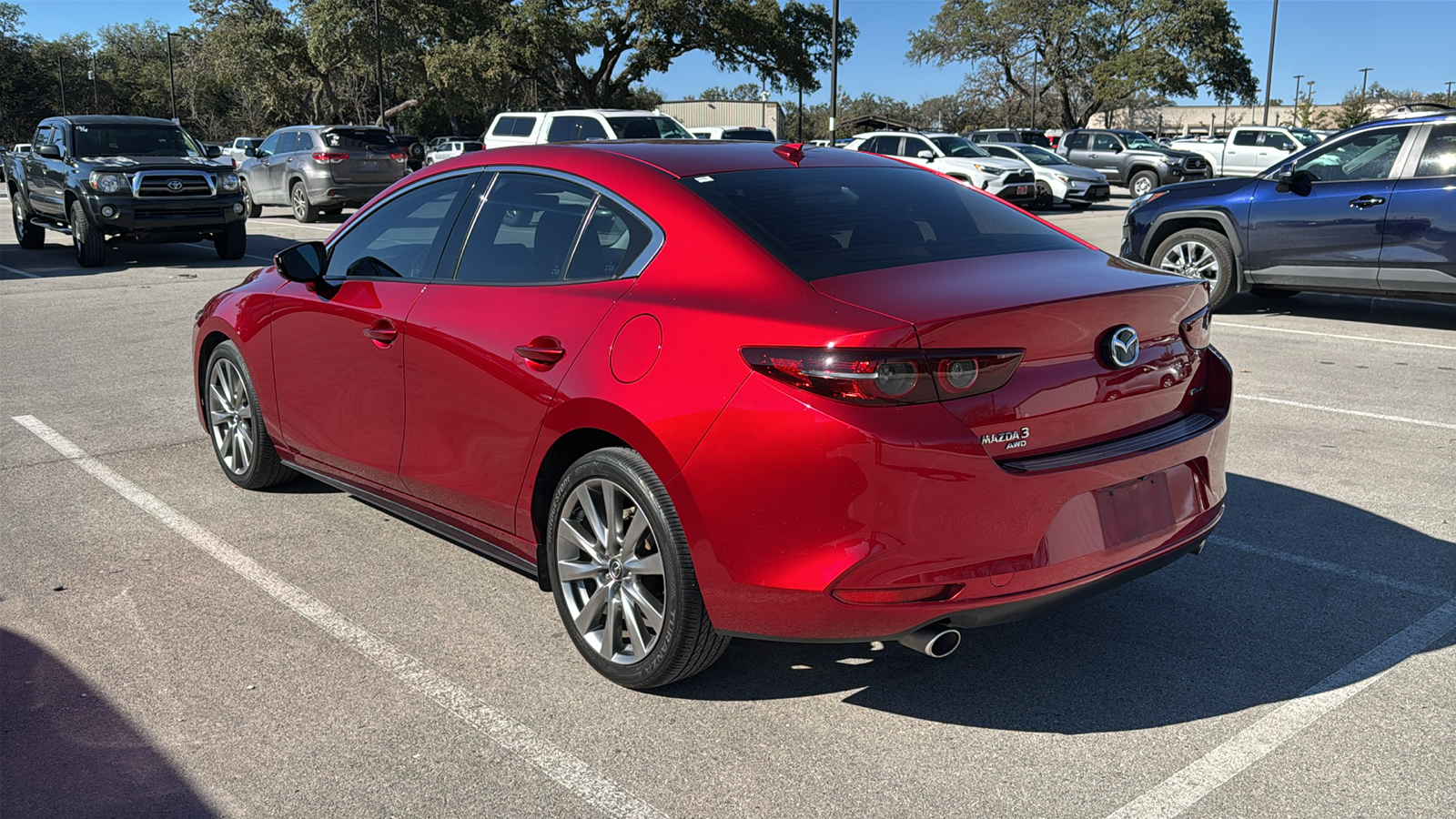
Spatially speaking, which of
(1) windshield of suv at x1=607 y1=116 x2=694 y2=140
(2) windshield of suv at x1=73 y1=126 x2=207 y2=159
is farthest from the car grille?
(1) windshield of suv at x1=607 y1=116 x2=694 y2=140

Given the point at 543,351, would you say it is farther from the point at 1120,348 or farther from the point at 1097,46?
the point at 1097,46

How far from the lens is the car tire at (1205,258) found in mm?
10500

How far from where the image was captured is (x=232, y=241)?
16.4m

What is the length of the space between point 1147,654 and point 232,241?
15516 millimetres

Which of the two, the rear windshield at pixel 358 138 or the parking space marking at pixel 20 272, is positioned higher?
the rear windshield at pixel 358 138

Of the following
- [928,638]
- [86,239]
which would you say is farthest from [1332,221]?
[86,239]

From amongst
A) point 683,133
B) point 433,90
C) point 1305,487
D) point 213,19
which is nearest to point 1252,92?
point 433,90

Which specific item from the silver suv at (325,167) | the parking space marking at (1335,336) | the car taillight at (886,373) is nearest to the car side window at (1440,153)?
the parking space marking at (1335,336)

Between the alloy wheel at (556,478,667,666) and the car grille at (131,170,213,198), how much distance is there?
44.6ft

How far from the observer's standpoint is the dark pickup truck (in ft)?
48.8

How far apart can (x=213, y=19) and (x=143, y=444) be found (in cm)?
6176

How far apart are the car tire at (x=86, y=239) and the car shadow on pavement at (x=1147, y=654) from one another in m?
14.3

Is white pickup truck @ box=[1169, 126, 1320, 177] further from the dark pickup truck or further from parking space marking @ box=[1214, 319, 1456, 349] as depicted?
the dark pickup truck

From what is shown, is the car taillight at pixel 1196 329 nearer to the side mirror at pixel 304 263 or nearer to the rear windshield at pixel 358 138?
the side mirror at pixel 304 263
